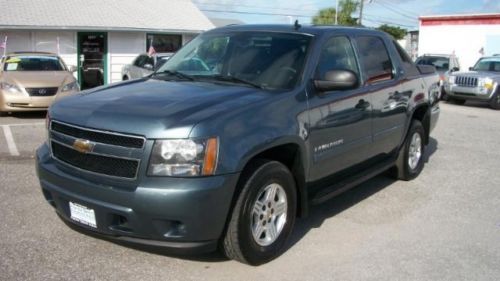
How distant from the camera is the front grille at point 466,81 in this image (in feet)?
57.6

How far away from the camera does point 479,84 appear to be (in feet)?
57.0

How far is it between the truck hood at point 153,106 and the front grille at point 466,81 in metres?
15.0

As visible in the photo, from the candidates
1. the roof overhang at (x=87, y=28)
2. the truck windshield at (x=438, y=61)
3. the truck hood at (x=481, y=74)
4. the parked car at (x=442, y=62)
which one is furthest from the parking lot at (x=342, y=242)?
the truck windshield at (x=438, y=61)

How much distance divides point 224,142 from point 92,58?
19631 mm

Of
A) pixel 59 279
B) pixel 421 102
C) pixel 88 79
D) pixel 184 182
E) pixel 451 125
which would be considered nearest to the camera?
pixel 184 182

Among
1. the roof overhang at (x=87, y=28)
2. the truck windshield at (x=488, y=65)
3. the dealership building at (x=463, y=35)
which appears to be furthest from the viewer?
the dealership building at (x=463, y=35)

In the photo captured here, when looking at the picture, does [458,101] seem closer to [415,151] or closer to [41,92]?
[415,151]

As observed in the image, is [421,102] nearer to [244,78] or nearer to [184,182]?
[244,78]

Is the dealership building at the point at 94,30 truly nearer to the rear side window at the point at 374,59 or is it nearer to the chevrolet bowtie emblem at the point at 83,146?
the rear side window at the point at 374,59

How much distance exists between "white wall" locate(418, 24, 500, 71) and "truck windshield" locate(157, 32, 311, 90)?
88.3ft

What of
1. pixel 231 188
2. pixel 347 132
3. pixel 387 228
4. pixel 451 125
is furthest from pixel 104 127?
pixel 451 125

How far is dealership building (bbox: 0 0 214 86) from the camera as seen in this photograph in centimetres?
2031

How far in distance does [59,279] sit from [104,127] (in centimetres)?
112

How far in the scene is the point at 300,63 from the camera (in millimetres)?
4723
